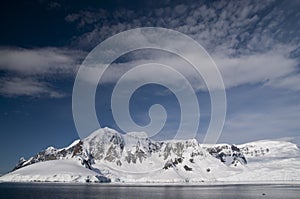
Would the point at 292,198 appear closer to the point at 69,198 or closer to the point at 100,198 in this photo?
the point at 100,198

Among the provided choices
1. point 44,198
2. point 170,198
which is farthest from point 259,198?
point 44,198

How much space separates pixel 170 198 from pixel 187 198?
6888 mm

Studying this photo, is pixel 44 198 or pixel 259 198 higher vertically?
pixel 44 198

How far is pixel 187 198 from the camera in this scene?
130000 mm

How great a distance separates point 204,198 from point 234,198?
11.8m

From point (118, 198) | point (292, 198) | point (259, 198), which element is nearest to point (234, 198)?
point (259, 198)

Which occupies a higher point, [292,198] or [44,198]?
[44,198]

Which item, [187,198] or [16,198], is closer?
[16,198]

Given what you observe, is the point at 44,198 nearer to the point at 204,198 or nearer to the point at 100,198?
the point at 100,198

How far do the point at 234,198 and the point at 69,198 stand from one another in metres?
64.6

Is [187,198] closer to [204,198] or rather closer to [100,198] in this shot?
[204,198]

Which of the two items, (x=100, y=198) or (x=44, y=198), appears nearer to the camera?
(x=44, y=198)

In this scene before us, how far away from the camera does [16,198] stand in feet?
378

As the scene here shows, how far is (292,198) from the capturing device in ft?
406
